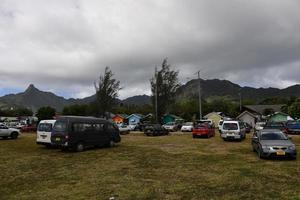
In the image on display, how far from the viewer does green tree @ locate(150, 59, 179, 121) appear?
2675 inches

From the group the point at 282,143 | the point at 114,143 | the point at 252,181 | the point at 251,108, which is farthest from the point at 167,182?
the point at 251,108

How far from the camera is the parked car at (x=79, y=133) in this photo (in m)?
20.7

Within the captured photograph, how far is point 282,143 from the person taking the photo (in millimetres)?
16766

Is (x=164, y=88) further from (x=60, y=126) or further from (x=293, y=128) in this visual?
(x=60, y=126)

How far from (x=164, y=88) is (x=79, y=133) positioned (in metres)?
47.8

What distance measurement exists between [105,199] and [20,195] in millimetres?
2579

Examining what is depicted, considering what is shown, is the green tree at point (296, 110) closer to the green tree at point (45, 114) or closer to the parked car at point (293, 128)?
the parked car at point (293, 128)

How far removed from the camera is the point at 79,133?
2150 cm

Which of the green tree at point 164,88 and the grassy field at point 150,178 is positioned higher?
the green tree at point 164,88

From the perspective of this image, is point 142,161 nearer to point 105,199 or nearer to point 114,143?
point 105,199

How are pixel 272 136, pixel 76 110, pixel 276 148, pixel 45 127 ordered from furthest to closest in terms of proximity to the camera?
pixel 76 110 → pixel 45 127 → pixel 272 136 → pixel 276 148

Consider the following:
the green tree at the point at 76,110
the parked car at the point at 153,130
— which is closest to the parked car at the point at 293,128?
the parked car at the point at 153,130

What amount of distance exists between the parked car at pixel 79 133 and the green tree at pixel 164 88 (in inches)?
1708

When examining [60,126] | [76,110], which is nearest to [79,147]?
[60,126]
